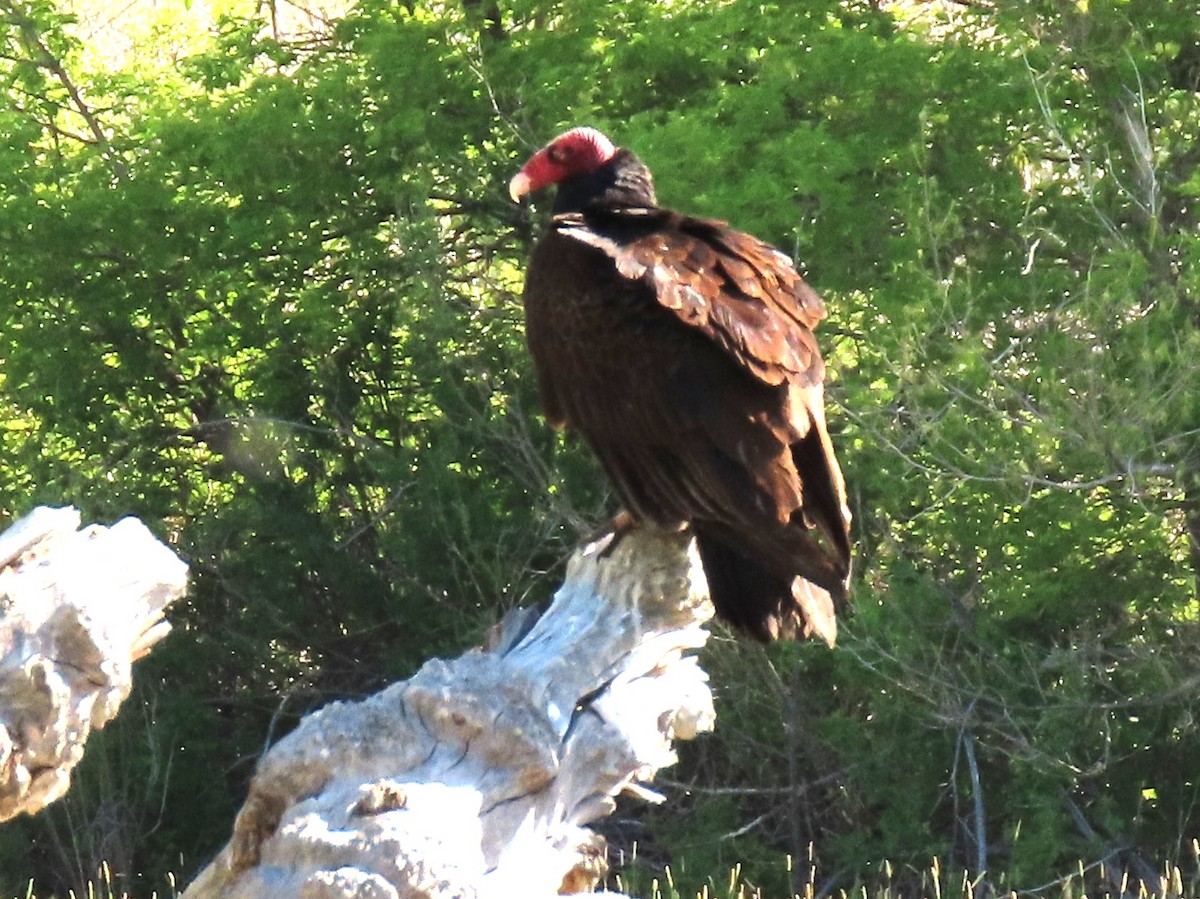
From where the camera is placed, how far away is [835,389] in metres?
6.22

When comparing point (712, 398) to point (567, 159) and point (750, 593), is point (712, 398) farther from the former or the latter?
point (567, 159)

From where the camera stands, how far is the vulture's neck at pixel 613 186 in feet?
13.4

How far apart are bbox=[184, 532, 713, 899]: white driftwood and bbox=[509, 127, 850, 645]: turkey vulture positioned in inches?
10.8

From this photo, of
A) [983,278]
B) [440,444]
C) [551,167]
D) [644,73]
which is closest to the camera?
[551,167]

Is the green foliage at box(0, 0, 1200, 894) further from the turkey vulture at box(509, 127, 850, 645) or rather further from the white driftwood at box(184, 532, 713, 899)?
the white driftwood at box(184, 532, 713, 899)

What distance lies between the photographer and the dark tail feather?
3.39 m

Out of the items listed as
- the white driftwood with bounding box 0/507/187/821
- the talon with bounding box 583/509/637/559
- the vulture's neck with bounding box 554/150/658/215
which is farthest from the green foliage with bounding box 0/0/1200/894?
the white driftwood with bounding box 0/507/187/821

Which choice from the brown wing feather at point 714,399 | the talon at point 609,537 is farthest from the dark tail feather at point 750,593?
the talon at point 609,537

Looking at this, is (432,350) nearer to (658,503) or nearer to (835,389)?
(835,389)

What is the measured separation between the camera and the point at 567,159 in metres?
4.23

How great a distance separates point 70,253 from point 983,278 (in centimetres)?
387

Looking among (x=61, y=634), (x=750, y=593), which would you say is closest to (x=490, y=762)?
(x=61, y=634)

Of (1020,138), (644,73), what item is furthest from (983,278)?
(644,73)

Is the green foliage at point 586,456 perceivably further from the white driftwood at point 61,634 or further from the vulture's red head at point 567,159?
the white driftwood at point 61,634
